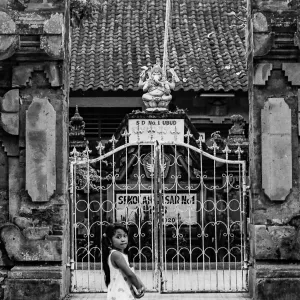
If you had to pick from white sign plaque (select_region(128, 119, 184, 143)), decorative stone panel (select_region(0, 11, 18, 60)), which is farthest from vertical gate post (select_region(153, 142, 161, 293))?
white sign plaque (select_region(128, 119, 184, 143))

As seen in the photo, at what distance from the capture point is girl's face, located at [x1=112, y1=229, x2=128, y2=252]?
25.3 ft

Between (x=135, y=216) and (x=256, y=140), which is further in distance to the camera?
(x=135, y=216)

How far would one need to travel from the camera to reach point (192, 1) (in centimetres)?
2400

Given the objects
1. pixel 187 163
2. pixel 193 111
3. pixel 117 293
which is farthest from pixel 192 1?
pixel 117 293

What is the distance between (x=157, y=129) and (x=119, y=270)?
666cm

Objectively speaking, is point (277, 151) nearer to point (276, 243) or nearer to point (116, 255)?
point (276, 243)

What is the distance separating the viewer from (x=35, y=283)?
31.8 ft

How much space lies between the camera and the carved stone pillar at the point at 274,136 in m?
9.90

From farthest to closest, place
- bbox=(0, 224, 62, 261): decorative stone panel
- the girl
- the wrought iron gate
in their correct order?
the wrought iron gate, bbox=(0, 224, 62, 261): decorative stone panel, the girl

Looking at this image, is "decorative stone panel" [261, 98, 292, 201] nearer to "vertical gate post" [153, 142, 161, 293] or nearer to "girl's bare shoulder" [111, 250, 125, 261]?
"vertical gate post" [153, 142, 161, 293]

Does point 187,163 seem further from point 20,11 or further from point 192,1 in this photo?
point 192,1

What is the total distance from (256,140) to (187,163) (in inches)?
131

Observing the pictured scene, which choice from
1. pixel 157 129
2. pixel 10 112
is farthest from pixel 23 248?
pixel 157 129

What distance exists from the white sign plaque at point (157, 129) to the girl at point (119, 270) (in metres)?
6.35
